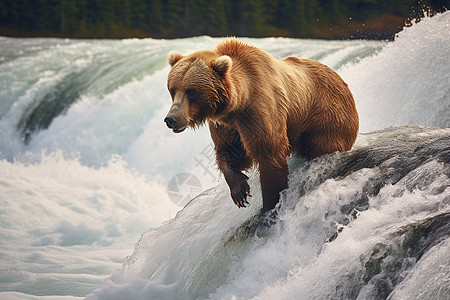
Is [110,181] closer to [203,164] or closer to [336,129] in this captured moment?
[203,164]

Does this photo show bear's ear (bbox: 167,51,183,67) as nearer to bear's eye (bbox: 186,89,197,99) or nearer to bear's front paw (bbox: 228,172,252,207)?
bear's eye (bbox: 186,89,197,99)

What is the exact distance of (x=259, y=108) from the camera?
313cm

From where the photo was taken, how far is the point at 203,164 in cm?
882

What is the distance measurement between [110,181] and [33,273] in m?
2.98

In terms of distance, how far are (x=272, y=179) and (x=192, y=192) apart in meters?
5.57

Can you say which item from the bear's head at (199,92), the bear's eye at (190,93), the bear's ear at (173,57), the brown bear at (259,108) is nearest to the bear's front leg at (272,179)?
the brown bear at (259,108)

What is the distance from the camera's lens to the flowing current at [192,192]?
2660 millimetres

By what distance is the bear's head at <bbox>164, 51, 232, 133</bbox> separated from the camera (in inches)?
119

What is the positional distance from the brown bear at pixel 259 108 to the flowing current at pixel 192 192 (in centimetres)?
15

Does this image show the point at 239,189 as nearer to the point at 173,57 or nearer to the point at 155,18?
the point at 173,57

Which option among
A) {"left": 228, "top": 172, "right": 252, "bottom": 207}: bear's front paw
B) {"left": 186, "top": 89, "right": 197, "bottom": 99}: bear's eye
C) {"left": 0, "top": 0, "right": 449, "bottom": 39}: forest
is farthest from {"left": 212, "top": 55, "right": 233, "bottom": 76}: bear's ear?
{"left": 0, "top": 0, "right": 449, "bottom": 39}: forest

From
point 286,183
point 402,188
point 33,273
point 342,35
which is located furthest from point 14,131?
point 402,188

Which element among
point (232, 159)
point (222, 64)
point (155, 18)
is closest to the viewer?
point (222, 64)

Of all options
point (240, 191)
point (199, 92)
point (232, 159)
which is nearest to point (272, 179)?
point (240, 191)
